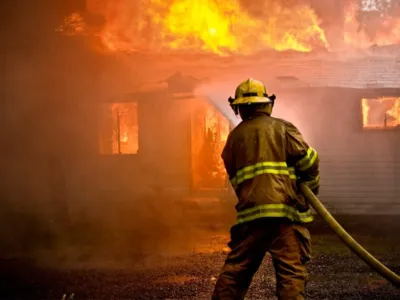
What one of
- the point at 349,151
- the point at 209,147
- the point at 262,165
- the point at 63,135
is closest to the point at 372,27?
the point at 349,151

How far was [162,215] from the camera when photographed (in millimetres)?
11438

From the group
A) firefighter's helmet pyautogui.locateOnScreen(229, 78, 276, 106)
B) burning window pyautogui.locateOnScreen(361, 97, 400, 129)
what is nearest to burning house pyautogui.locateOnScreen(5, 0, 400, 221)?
burning window pyautogui.locateOnScreen(361, 97, 400, 129)

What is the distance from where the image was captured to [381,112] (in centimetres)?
1333

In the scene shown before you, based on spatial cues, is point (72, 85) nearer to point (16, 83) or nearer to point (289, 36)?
point (16, 83)

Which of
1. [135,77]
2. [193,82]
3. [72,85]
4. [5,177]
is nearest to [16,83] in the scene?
[72,85]

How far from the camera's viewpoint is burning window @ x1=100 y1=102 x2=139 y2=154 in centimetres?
1405

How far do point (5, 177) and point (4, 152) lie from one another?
33.1 inches

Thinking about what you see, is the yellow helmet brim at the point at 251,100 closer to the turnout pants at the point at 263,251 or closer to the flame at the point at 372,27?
the turnout pants at the point at 263,251

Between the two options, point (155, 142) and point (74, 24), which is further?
point (74, 24)

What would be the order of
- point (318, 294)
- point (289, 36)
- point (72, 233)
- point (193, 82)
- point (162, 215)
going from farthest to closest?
1. point (289, 36)
2. point (193, 82)
3. point (162, 215)
4. point (72, 233)
5. point (318, 294)

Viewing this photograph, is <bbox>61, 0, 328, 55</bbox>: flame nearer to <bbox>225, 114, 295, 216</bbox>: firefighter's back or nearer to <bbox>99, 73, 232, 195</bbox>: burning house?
<bbox>99, 73, 232, 195</bbox>: burning house

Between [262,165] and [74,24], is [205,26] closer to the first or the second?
[74,24]

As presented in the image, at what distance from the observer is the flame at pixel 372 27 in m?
28.7

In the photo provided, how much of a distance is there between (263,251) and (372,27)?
2980 centimetres
